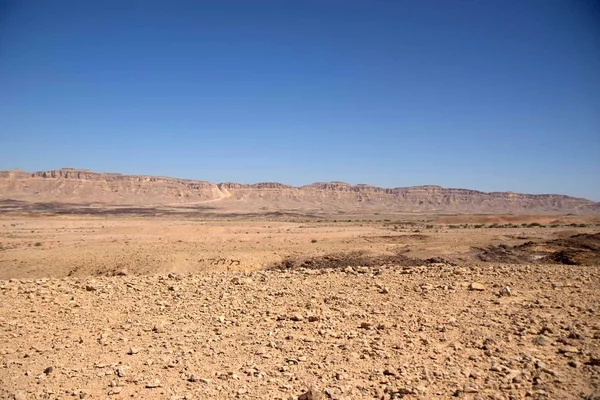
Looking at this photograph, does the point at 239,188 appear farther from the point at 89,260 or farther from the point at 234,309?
the point at 234,309

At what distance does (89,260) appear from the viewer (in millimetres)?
20250

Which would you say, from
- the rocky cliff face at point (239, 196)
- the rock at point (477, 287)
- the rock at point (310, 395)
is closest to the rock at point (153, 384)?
the rock at point (310, 395)

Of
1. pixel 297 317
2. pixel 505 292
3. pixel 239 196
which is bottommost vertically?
pixel 297 317

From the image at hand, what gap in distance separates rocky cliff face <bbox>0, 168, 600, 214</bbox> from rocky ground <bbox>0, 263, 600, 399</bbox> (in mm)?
136148

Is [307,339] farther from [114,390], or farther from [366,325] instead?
[114,390]

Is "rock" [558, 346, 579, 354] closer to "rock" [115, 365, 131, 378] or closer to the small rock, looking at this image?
the small rock

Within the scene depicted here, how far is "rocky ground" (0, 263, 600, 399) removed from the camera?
523cm

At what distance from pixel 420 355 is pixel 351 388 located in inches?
51.7

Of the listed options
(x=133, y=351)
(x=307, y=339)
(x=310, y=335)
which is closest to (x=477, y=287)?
(x=310, y=335)

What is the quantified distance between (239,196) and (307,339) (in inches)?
7202

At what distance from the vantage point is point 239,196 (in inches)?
7377

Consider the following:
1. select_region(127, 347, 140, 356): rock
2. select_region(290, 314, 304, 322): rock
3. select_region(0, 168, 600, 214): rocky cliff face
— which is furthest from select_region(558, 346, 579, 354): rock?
select_region(0, 168, 600, 214): rocky cliff face

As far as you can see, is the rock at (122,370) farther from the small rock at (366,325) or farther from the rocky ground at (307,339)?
the small rock at (366,325)

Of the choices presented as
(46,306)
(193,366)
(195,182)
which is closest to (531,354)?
(193,366)
